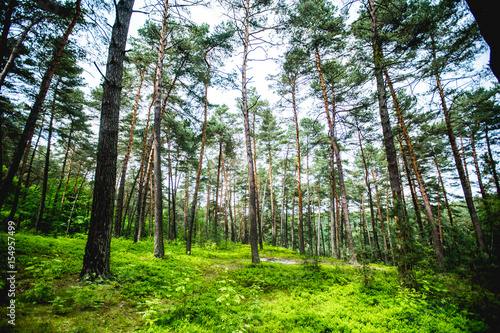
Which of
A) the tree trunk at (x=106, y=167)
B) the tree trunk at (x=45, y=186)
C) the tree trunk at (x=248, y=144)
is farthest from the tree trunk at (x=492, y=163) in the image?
the tree trunk at (x=45, y=186)

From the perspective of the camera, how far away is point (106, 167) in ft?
13.6

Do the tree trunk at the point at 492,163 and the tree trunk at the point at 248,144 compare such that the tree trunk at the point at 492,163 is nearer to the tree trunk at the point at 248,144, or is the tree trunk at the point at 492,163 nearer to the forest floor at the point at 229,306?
the forest floor at the point at 229,306

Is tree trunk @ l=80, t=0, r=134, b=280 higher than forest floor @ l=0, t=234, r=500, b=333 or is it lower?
higher

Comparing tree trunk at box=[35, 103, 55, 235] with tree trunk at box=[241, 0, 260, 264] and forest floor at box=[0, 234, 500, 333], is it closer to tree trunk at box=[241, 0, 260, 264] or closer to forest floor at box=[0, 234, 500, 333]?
forest floor at box=[0, 234, 500, 333]

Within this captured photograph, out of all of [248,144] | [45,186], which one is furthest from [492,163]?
[45,186]

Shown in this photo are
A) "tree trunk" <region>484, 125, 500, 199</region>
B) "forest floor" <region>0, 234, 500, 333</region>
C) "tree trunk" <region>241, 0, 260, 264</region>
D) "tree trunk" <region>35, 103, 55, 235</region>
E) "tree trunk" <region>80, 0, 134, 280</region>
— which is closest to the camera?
"forest floor" <region>0, 234, 500, 333</region>

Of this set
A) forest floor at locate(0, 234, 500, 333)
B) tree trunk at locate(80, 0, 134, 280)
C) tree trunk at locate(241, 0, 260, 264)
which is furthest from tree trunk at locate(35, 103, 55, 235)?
tree trunk at locate(241, 0, 260, 264)

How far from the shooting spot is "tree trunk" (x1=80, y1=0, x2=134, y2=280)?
12.6ft

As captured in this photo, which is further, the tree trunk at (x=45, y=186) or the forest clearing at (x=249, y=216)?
the tree trunk at (x=45, y=186)

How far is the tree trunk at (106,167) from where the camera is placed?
12.6 feet

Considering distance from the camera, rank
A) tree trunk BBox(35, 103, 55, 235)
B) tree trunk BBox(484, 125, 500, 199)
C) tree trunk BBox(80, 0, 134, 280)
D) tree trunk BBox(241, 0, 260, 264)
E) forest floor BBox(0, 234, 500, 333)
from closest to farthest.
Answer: forest floor BBox(0, 234, 500, 333) < tree trunk BBox(80, 0, 134, 280) < tree trunk BBox(241, 0, 260, 264) < tree trunk BBox(35, 103, 55, 235) < tree trunk BBox(484, 125, 500, 199)

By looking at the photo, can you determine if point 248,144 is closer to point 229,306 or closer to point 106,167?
point 106,167

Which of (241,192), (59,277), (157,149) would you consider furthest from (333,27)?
(241,192)

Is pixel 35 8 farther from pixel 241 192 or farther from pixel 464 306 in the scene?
pixel 241 192
